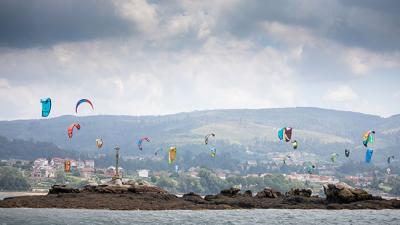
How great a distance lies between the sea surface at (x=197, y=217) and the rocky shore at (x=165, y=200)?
5767mm

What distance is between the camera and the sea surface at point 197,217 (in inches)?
3593

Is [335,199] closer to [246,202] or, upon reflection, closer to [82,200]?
[246,202]

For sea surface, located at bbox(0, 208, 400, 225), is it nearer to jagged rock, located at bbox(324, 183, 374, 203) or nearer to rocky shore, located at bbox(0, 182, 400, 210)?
rocky shore, located at bbox(0, 182, 400, 210)

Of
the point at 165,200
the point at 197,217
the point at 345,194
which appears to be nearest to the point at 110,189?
the point at 165,200

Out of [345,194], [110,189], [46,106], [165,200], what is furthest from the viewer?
[345,194]

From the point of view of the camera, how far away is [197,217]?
103438 millimetres

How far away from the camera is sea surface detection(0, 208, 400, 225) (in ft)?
299

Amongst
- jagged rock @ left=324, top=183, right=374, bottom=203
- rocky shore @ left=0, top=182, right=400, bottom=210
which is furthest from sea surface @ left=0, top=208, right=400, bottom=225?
jagged rock @ left=324, top=183, right=374, bottom=203

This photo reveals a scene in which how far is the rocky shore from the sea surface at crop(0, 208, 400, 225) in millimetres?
5767

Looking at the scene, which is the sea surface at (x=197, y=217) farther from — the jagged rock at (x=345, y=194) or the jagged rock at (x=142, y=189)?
the jagged rock at (x=142, y=189)

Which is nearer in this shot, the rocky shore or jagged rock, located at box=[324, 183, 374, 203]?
the rocky shore

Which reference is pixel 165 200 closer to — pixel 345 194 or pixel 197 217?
pixel 197 217

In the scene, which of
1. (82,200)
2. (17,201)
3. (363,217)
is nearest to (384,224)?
(363,217)

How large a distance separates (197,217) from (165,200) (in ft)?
80.0
